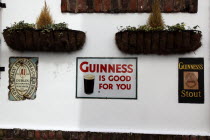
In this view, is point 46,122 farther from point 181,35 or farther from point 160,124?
point 181,35

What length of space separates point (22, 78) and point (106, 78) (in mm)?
1266

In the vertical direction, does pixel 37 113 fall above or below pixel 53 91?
below

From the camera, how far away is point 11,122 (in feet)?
14.5

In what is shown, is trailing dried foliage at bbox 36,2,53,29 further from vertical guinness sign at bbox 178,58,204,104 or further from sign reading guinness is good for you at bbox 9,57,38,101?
vertical guinness sign at bbox 178,58,204,104

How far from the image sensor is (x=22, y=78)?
442 cm

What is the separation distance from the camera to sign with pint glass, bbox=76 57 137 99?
4270 mm

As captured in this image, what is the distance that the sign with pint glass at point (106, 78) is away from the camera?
4270 millimetres

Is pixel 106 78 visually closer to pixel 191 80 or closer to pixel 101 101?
pixel 101 101

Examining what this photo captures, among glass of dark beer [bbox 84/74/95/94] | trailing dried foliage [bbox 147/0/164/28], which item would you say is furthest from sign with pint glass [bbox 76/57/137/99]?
trailing dried foliage [bbox 147/0/164/28]

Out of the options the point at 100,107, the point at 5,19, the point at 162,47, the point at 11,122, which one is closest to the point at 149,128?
the point at 100,107

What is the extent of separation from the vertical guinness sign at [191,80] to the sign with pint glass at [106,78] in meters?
0.67

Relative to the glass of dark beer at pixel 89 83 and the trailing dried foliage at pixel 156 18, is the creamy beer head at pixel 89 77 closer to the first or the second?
the glass of dark beer at pixel 89 83

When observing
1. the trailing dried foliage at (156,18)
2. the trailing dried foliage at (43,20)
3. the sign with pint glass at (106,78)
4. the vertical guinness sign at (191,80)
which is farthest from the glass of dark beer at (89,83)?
the vertical guinness sign at (191,80)

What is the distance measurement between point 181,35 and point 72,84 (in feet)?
5.61
